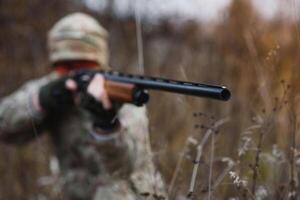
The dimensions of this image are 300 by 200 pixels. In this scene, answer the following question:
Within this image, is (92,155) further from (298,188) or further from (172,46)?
(172,46)

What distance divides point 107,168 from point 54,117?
→ 0.55 meters

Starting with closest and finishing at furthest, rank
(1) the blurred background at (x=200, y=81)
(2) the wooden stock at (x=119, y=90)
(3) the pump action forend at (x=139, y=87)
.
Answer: (3) the pump action forend at (x=139, y=87), (1) the blurred background at (x=200, y=81), (2) the wooden stock at (x=119, y=90)

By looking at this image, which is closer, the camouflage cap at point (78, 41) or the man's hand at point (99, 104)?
the man's hand at point (99, 104)

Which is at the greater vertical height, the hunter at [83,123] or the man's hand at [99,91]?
the man's hand at [99,91]

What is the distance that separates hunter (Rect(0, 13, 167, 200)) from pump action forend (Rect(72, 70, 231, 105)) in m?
0.05

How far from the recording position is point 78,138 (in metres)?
3.40

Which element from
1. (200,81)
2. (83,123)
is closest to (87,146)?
(83,123)

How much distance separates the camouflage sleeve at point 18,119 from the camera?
138 inches

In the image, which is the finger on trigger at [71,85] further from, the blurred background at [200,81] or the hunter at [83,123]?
the blurred background at [200,81]

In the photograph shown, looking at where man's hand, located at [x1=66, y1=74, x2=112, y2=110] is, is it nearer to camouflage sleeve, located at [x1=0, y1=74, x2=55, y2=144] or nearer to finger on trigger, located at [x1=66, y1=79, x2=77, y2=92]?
finger on trigger, located at [x1=66, y1=79, x2=77, y2=92]

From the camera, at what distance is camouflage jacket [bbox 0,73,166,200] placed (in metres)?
2.99

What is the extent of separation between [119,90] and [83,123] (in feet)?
2.10

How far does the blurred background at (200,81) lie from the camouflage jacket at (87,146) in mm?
111

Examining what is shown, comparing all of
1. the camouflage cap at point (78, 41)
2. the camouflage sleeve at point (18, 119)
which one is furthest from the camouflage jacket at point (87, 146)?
the camouflage cap at point (78, 41)
